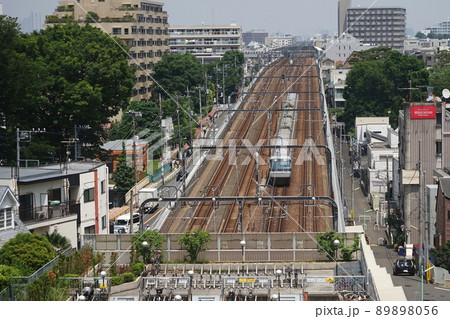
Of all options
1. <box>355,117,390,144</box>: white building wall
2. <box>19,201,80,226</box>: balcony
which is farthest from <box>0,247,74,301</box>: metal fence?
<box>355,117,390,144</box>: white building wall

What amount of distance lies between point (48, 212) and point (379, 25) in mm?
49438

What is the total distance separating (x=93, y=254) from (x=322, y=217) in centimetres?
635

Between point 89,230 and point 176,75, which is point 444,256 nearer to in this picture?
point 89,230

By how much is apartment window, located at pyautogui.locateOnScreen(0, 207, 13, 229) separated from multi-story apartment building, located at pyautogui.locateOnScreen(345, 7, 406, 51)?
37.5 meters

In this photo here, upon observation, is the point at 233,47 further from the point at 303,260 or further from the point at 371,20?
the point at 303,260

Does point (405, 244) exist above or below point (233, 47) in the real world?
below

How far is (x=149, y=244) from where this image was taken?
36.9 ft

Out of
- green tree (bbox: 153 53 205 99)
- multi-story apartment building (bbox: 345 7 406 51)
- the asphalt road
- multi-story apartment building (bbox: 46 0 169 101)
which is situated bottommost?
the asphalt road

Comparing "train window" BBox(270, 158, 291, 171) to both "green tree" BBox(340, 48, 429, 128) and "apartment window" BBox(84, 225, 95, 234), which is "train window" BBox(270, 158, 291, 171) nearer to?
"apartment window" BBox(84, 225, 95, 234)

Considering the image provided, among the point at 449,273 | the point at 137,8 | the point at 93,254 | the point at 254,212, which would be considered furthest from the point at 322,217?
the point at 137,8

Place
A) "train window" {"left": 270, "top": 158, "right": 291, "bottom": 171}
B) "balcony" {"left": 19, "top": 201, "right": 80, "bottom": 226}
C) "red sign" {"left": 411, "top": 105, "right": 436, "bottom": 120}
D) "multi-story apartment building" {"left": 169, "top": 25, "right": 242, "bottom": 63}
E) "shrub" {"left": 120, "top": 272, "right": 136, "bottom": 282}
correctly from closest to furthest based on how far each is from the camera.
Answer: "shrub" {"left": 120, "top": 272, "right": 136, "bottom": 282} < "balcony" {"left": 19, "top": 201, "right": 80, "bottom": 226} < "train window" {"left": 270, "top": 158, "right": 291, "bottom": 171} < "red sign" {"left": 411, "top": 105, "right": 436, "bottom": 120} < "multi-story apartment building" {"left": 169, "top": 25, "right": 242, "bottom": 63}

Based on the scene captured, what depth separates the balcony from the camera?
514 inches

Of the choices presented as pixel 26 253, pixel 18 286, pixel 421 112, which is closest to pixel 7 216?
pixel 26 253

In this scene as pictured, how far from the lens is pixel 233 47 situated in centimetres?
6575
